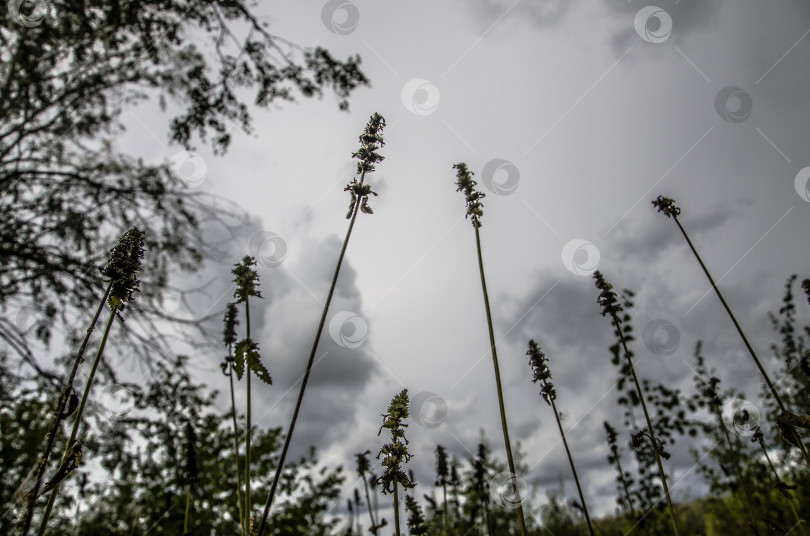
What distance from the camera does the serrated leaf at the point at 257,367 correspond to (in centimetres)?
255

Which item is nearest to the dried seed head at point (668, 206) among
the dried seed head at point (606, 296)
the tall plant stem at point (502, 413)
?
the dried seed head at point (606, 296)

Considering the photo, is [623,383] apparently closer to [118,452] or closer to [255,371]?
[255,371]

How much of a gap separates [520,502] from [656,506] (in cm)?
1009

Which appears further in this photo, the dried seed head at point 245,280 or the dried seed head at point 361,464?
the dried seed head at point 361,464

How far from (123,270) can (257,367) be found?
0.89 meters

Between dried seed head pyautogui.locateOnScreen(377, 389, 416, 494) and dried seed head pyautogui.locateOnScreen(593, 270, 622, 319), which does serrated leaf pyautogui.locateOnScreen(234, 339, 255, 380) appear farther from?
dried seed head pyautogui.locateOnScreen(593, 270, 622, 319)

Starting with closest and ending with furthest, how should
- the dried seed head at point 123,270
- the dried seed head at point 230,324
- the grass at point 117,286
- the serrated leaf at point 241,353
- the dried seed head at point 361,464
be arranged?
the grass at point 117,286
the dried seed head at point 123,270
the serrated leaf at point 241,353
the dried seed head at point 230,324
the dried seed head at point 361,464

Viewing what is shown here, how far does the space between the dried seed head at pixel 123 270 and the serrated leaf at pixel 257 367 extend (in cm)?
73

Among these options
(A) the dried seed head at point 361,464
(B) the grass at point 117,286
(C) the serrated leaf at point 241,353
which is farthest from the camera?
(A) the dried seed head at point 361,464

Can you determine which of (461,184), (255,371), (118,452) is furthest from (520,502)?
(118,452)

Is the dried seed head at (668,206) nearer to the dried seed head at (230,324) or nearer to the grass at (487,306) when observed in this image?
the grass at (487,306)

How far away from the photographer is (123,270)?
7.02 ft

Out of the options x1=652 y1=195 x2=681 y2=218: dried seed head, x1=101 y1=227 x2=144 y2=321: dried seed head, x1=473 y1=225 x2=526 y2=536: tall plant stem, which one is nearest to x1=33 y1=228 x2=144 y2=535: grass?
x1=101 y1=227 x2=144 y2=321: dried seed head

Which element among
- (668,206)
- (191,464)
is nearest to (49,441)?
(191,464)
